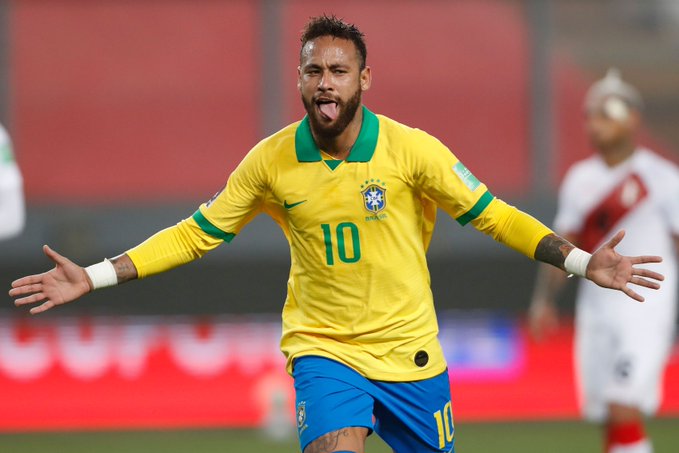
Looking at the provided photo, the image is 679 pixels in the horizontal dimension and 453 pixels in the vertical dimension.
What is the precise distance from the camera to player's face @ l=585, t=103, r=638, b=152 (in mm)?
7812

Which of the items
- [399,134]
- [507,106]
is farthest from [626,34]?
[399,134]

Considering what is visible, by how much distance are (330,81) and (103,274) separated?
1.21 m

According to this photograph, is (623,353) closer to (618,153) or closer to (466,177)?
(618,153)

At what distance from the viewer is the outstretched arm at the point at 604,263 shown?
483 cm

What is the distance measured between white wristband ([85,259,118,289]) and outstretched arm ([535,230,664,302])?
1719 millimetres

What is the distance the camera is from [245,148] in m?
14.2

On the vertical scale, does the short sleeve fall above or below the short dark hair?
below

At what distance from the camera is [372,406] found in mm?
5082

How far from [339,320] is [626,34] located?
421 inches

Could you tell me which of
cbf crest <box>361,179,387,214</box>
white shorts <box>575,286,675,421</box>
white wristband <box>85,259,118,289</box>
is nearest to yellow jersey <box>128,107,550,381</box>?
cbf crest <box>361,179,387,214</box>

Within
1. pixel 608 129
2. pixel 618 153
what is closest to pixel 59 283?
pixel 608 129

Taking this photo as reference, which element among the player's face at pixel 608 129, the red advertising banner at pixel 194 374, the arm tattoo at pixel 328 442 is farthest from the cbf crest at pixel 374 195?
the red advertising banner at pixel 194 374

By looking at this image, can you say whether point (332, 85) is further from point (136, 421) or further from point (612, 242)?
point (136, 421)

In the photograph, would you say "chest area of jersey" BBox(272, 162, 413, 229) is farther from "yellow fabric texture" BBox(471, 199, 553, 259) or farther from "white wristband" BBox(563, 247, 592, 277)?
"white wristband" BBox(563, 247, 592, 277)
